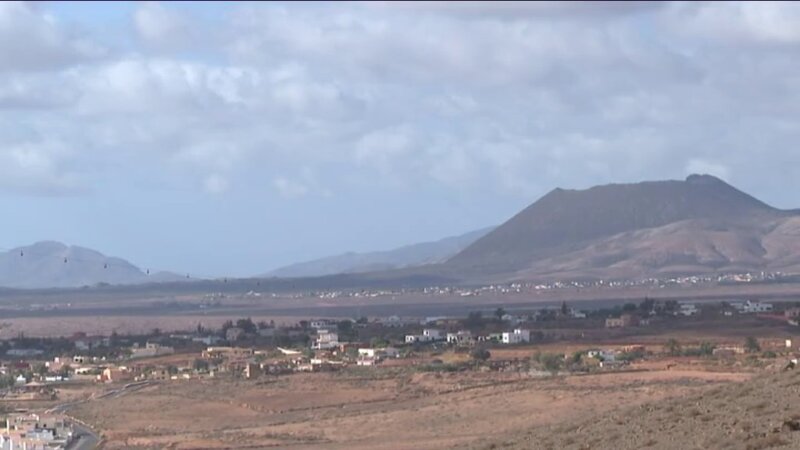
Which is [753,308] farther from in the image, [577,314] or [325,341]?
[325,341]

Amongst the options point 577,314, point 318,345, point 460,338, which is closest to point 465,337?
point 460,338

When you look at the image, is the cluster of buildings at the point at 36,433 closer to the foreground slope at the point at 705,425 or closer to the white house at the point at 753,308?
the foreground slope at the point at 705,425

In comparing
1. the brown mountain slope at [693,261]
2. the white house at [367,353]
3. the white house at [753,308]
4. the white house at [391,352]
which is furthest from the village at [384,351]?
the brown mountain slope at [693,261]

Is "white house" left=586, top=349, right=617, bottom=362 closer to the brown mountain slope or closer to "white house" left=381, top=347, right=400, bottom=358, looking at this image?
"white house" left=381, top=347, right=400, bottom=358

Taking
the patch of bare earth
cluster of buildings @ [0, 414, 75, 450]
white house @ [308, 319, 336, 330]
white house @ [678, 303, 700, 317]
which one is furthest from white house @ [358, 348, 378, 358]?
white house @ [678, 303, 700, 317]

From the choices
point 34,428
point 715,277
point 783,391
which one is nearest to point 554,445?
point 783,391
